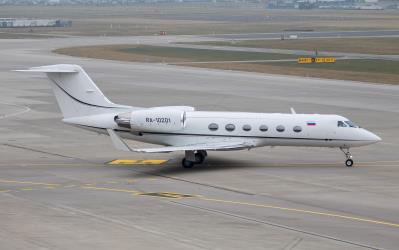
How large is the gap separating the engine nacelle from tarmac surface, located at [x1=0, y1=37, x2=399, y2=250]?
6.09ft

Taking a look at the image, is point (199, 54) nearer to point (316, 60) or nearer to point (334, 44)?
point (316, 60)

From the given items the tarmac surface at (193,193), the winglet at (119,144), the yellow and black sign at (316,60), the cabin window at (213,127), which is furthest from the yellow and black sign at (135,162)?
the yellow and black sign at (316,60)

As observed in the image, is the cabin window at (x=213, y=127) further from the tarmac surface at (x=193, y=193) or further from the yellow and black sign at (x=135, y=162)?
the yellow and black sign at (x=135, y=162)

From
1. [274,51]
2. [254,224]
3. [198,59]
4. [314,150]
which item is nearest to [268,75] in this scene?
[198,59]

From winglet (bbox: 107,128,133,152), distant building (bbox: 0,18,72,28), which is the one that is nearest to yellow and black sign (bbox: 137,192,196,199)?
winglet (bbox: 107,128,133,152)

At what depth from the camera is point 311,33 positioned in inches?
5881

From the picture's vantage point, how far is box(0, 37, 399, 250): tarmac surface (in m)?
26.6

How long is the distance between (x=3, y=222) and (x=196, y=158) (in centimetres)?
1349

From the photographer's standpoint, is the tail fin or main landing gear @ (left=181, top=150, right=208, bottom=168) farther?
the tail fin

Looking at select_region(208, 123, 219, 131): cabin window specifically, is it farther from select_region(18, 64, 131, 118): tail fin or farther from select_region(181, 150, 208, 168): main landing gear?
select_region(18, 64, 131, 118): tail fin

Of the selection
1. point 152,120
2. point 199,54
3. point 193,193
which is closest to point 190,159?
point 152,120

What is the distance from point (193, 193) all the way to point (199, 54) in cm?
7580

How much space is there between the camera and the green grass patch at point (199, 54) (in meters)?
104

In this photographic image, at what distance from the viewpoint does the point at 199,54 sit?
109 meters
